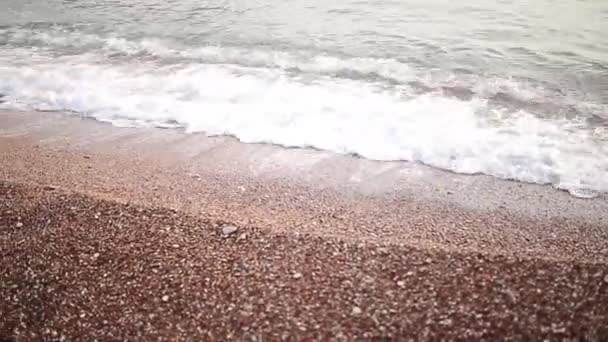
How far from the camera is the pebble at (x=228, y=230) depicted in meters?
2.99

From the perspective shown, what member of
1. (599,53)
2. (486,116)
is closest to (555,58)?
(599,53)

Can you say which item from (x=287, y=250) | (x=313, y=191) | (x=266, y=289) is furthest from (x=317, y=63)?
(x=266, y=289)

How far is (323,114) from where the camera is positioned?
4727 mm

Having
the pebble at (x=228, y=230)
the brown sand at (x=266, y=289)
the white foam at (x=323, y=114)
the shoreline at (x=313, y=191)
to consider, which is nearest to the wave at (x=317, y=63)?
the white foam at (x=323, y=114)

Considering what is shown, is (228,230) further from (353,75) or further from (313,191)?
(353,75)

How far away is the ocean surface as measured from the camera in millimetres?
4191

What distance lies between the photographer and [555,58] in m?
5.79

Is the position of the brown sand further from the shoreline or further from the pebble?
the shoreline

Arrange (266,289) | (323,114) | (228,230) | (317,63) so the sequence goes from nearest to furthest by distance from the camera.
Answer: (266,289)
(228,230)
(323,114)
(317,63)

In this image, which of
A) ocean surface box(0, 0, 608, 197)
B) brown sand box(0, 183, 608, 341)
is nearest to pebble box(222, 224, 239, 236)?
brown sand box(0, 183, 608, 341)

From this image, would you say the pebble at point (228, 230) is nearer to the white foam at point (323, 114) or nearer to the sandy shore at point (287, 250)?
the sandy shore at point (287, 250)

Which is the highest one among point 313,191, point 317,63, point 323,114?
point 317,63

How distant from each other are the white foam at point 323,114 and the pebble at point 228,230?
1.31m

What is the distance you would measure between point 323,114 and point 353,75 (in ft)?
3.66
